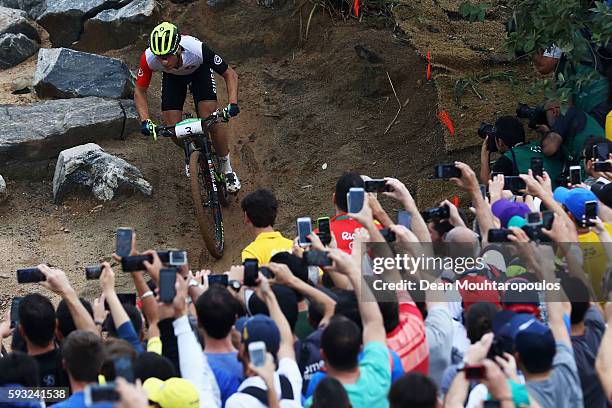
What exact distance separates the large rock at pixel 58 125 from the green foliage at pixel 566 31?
14.1 feet

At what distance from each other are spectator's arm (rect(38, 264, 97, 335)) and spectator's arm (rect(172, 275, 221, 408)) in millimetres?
619

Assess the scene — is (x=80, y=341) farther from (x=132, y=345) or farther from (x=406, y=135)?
(x=406, y=135)

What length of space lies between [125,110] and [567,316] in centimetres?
680

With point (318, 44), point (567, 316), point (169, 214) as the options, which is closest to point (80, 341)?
point (567, 316)

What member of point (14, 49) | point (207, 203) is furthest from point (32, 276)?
point (14, 49)

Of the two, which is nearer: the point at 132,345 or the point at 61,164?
the point at 132,345

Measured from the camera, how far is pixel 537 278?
210 inches

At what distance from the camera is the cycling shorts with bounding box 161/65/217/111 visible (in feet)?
31.0

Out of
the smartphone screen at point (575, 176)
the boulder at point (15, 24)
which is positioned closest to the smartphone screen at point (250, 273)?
the smartphone screen at point (575, 176)

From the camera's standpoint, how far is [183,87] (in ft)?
31.2

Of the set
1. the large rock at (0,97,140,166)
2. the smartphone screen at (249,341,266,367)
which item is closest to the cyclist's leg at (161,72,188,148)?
the large rock at (0,97,140,166)

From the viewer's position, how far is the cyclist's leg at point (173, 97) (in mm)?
9453

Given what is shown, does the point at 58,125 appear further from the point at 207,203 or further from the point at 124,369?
the point at 124,369

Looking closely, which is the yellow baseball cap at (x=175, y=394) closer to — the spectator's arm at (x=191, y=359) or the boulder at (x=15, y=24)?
the spectator's arm at (x=191, y=359)
